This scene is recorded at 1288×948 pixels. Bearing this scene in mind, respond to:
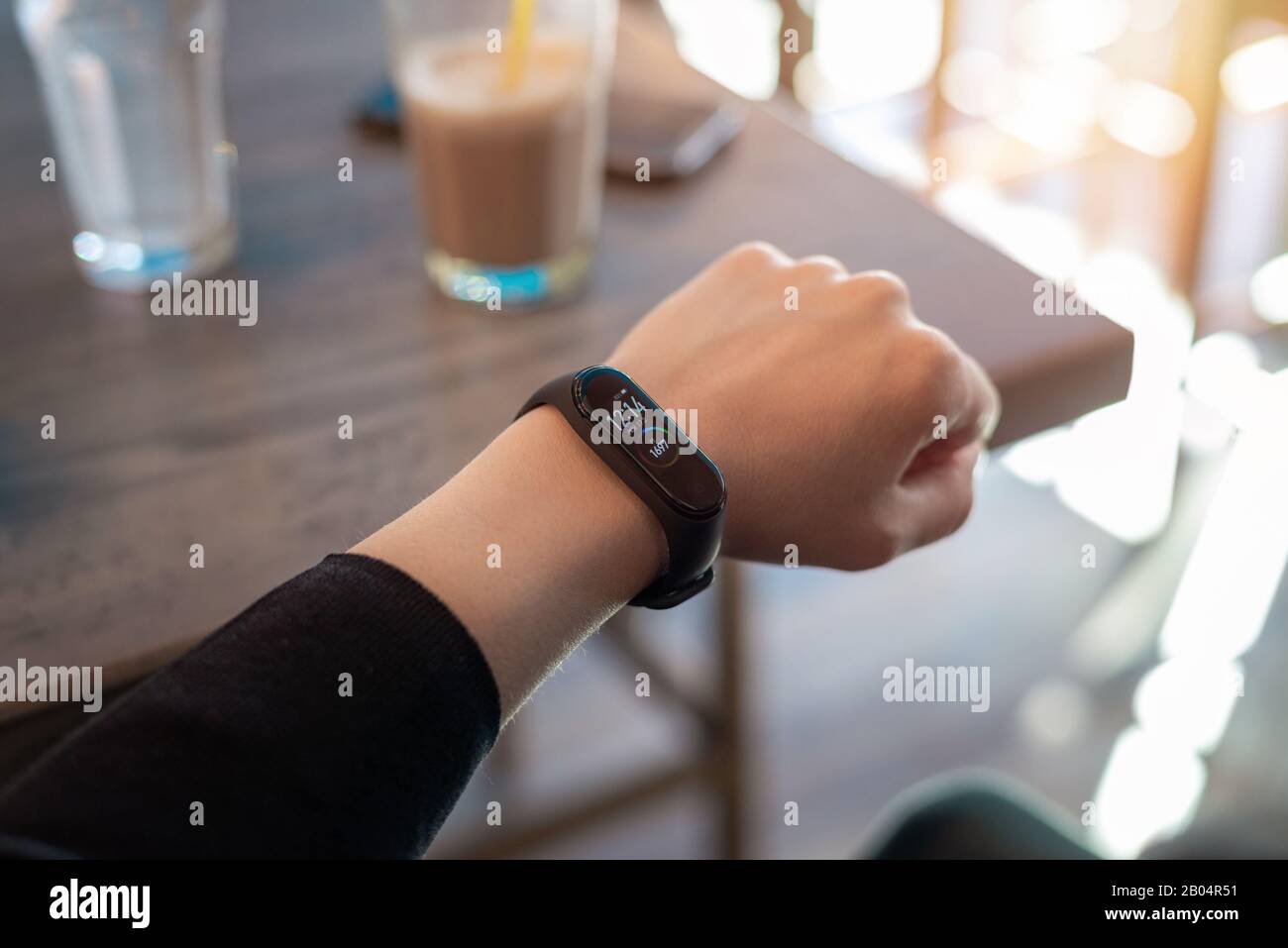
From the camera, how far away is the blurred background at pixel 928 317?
673 millimetres

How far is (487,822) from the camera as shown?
4.80ft

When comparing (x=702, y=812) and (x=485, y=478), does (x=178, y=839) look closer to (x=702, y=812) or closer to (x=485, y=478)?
(x=485, y=478)

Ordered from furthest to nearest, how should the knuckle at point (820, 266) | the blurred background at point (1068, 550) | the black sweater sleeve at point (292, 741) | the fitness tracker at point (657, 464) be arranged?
the blurred background at point (1068, 550)
the knuckle at point (820, 266)
the fitness tracker at point (657, 464)
the black sweater sleeve at point (292, 741)

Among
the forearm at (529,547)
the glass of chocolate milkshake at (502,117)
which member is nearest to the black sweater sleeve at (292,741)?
the forearm at (529,547)

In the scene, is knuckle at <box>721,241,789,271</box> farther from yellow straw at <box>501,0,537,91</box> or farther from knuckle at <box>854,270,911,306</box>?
yellow straw at <box>501,0,537,91</box>

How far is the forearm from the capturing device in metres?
0.53

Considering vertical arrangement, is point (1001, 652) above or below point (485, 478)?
below

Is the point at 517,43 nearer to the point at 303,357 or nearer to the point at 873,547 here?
the point at 303,357

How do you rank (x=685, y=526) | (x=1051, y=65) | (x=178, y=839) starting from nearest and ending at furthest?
1. (x=178, y=839)
2. (x=685, y=526)
3. (x=1051, y=65)

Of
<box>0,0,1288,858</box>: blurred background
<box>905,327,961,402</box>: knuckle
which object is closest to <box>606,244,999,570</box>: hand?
<box>905,327,961,402</box>: knuckle

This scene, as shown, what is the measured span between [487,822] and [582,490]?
98 centimetres

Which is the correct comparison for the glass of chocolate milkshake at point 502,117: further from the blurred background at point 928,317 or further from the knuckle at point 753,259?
the knuckle at point 753,259

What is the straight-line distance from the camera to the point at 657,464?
0.57 metres

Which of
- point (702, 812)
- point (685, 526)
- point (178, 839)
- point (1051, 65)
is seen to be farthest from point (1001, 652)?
point (178, 839)
